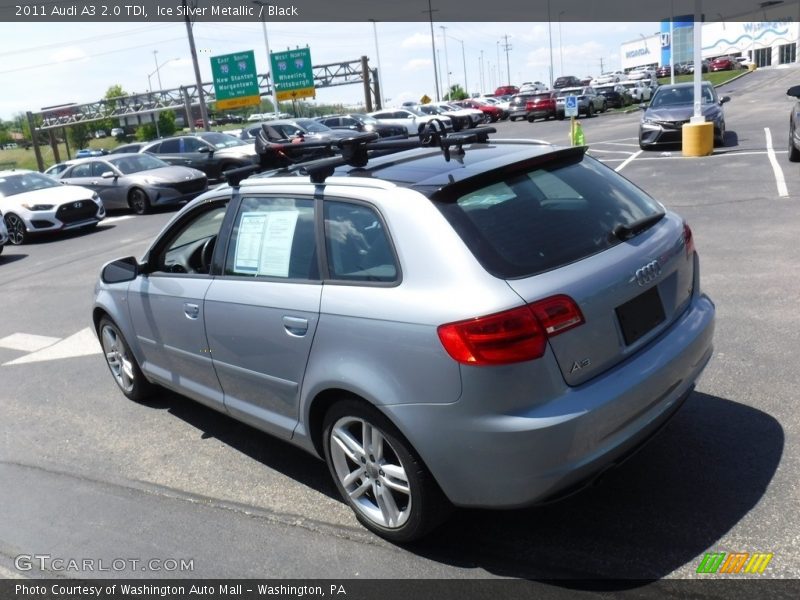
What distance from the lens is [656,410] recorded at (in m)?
3.16

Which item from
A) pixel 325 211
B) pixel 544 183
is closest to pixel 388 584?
pixel 325 211

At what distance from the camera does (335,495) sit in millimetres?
3904

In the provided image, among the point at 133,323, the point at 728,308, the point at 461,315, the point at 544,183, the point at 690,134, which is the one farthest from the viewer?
the point at 690,134

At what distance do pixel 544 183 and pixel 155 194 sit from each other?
53.1 ft

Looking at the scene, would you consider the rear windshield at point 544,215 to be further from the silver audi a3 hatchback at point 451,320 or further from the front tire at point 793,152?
the front tire at point 793,152

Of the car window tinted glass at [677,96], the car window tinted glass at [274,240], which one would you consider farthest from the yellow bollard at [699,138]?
the car window tinted glass at [274,240]

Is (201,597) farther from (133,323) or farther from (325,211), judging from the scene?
(133,323)

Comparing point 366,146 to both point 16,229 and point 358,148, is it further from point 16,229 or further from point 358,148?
point 16,229

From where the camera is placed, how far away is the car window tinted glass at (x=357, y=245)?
3186 mm

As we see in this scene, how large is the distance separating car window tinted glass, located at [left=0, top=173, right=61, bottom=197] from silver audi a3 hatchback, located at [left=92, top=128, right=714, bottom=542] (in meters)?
15.3

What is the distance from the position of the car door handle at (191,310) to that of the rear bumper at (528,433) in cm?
166

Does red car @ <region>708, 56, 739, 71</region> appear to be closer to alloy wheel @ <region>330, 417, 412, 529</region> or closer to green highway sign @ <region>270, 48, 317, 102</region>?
green highway sign @ <region>270, 48, 317, 102</region>

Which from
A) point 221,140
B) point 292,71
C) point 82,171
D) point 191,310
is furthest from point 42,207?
point 292,71

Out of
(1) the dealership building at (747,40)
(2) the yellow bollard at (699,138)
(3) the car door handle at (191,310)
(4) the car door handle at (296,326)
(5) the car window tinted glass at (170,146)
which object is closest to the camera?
(4) the car door handle at (296,326)
